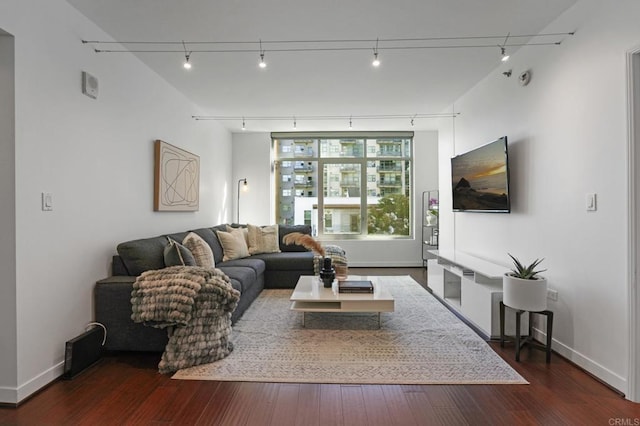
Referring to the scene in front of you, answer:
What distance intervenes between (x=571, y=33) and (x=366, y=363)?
2958mm

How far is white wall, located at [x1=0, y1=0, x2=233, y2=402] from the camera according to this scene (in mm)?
1916

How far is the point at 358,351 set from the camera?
2.50m

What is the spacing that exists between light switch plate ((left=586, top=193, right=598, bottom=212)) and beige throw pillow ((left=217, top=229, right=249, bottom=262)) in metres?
3.82

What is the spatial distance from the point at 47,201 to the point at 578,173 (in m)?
3.79

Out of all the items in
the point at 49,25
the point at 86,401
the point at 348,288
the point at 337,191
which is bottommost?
the point at 86,401

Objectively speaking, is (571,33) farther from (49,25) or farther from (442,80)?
(49,25)

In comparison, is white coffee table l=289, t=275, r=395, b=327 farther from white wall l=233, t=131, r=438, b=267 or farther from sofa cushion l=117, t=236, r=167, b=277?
white wall l=233, t=131, r=438, b=267

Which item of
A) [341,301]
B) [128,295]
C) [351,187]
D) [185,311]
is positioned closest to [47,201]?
[128,295]

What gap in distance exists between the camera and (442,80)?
12.0 feet

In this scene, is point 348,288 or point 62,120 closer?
point 62,120

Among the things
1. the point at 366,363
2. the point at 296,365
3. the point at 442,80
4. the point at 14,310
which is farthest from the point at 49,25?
the point at 442,80

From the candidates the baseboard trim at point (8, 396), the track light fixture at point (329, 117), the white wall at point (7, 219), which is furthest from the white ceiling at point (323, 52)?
the baseboard trim at point (8, 396)

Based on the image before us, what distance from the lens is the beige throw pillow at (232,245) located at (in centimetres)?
430

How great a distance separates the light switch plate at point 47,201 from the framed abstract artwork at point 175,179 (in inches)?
53.1
